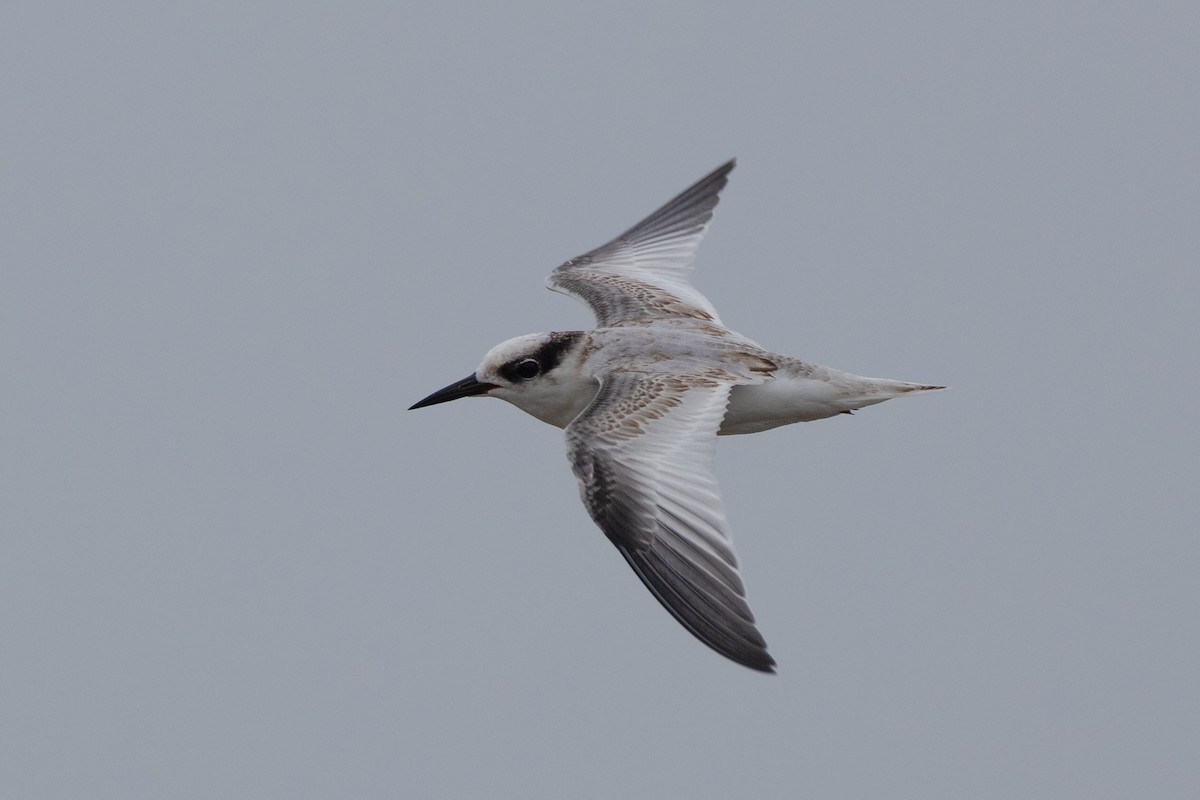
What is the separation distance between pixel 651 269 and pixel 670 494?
4.51 meters

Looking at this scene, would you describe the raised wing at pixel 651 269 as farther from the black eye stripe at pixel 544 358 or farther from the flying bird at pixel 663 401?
the black eye stripe at pixel 544 358

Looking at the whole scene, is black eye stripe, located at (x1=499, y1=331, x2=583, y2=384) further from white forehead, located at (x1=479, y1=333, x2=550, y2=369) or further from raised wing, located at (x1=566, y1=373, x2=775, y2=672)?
raised wing, located at (x1=566, y1=373, x2=775, y2=672)

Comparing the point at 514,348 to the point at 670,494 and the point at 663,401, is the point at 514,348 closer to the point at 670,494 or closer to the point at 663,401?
the point at 663,401

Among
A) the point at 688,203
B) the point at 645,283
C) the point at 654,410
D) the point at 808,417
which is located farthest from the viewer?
the point at 688,203

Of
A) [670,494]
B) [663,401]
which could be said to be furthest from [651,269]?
[670,494]

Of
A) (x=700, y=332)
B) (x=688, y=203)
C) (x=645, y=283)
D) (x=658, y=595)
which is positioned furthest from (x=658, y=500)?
(x=688, y=203)

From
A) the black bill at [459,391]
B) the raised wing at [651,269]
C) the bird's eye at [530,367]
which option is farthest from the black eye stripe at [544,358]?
the raised wing at [651,269]

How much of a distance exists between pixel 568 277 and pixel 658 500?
4.20 m

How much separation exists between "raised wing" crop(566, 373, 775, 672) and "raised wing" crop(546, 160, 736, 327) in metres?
1.90

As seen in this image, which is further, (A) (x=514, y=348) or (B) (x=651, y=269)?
(B) (x=651, y=269)

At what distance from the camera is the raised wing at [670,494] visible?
8.76m

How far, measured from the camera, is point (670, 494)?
372 inches

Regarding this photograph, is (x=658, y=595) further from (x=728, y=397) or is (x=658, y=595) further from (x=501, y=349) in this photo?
(x=501, y=349)

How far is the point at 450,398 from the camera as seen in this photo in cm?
1162
